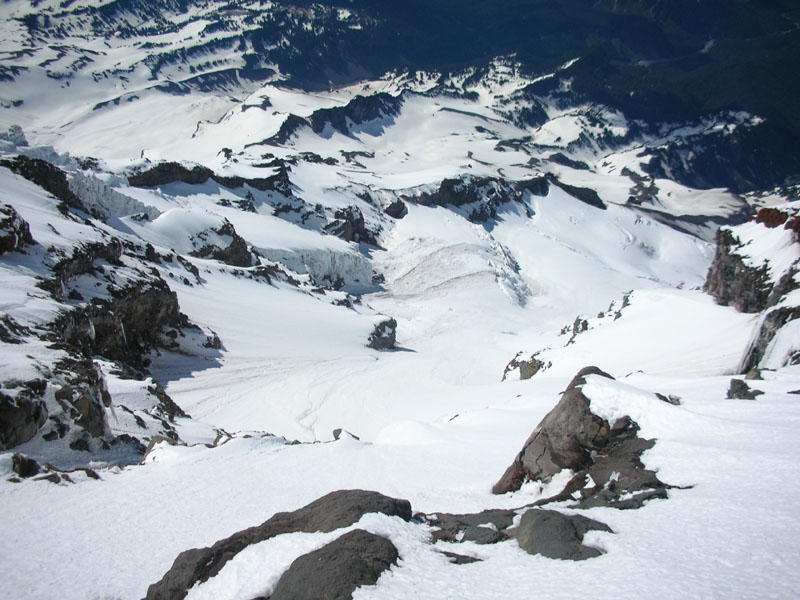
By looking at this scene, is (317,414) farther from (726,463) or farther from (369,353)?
(726,463)

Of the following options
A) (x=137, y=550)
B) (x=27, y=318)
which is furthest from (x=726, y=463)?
(x=27, y=318)

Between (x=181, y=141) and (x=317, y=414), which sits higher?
(x=181, y=141)

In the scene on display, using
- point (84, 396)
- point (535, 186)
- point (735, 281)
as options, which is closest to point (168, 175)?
point (84, 396)

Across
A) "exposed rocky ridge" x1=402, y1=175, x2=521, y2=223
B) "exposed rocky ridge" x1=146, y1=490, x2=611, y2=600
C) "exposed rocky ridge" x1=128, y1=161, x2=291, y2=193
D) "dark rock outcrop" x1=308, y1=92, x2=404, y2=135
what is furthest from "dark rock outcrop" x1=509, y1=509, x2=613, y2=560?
"dark rock outcrop" x1=308, y1=92, x2=404, y2=135

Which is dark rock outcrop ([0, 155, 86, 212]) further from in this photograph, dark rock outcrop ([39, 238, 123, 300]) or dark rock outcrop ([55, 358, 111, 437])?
dark rock outcrop ([55, 358, 111, 437])

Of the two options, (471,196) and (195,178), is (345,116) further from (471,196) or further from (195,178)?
(195,178)
